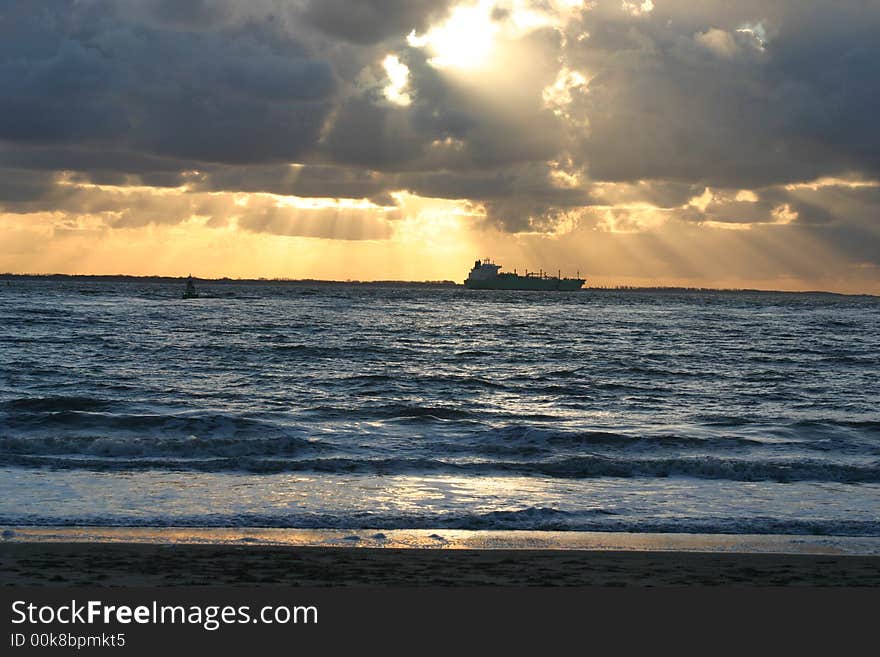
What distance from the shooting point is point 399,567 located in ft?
34.5

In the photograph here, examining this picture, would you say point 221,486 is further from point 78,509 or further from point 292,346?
point 292,346

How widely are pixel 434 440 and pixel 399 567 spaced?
1247 centimetres

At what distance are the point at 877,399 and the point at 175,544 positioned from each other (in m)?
29.5

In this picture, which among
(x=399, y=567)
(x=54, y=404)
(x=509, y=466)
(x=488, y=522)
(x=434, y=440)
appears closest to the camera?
(x=399, y=567)

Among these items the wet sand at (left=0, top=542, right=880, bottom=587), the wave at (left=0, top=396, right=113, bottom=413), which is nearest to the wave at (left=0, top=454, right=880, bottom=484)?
the wet sand at (left=0, top=542, right=880, bottom=587)

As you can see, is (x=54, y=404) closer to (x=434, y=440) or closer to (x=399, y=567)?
(x=434, y=440)

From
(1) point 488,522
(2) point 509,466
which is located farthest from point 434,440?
(1) point 488,522

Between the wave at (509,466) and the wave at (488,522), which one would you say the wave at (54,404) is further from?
the wave at (488,522)

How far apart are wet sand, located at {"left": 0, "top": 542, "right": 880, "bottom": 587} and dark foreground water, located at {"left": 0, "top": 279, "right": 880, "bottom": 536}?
5.93 feet

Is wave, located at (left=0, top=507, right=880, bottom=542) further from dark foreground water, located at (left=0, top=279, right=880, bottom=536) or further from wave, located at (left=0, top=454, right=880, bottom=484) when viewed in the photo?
wave, located at (left=0, top=454, right=880, bottom=484)

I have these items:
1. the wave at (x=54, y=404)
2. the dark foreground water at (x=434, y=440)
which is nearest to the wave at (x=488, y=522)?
the dark foreground water at (x=434, y=440)

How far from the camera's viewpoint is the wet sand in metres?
9.80

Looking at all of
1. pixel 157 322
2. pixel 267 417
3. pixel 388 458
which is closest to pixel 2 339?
pixel 157 322

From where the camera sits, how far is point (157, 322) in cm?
7756
